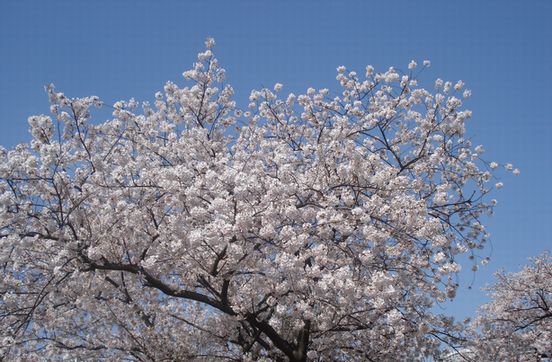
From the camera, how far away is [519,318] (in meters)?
17.1

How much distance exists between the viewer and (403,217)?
10047 millimetres

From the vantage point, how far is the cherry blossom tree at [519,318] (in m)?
11.0

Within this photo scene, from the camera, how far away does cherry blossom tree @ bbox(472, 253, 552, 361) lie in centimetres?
1102

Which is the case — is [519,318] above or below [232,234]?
above

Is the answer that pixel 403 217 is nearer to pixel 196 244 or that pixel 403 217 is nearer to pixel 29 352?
pixel 196 244

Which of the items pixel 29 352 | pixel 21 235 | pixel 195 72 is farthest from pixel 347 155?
pixel 29 352

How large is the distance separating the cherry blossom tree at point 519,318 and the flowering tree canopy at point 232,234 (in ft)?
4.06

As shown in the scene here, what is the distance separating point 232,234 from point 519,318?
40.1 ft

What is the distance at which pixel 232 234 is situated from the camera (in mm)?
8414

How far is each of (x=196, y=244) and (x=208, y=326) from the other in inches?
175

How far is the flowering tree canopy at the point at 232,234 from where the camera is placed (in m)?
9.02

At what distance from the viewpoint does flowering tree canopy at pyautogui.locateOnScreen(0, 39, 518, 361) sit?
29.6 feet

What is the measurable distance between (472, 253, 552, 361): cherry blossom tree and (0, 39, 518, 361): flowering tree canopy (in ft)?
4.06

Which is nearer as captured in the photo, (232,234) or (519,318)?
(232,234)
